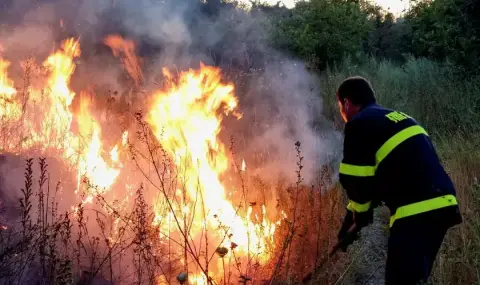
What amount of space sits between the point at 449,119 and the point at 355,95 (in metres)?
6.42

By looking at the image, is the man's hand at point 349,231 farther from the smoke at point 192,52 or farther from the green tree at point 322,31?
the green tree at point 322,31

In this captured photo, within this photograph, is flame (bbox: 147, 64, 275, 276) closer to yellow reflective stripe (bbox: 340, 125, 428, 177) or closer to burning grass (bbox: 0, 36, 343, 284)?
burning grass (bbox: 0, 36, 343, 284)

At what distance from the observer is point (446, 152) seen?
273 inches

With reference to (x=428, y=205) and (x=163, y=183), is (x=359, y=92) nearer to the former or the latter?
(x=428, y=205)

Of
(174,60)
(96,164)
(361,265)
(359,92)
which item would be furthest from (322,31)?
(359,92)

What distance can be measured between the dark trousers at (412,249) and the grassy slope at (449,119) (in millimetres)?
1120

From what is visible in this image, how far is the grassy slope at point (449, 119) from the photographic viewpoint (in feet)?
14.5

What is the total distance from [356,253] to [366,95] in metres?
2.01

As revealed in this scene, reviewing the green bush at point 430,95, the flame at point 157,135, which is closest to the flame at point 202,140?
the flame at point 157,135

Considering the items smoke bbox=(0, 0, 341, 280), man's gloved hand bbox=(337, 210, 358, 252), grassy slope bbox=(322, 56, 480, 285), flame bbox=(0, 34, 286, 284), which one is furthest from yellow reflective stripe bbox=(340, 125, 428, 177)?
smoke bbox=(0, 0, 341, 280)

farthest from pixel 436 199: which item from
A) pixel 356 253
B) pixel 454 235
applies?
pixel 454 235

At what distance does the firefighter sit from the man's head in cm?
26

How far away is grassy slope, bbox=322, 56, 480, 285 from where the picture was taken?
14.5 ft

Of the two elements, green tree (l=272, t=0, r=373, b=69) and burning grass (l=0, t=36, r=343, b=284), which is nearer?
burning grass (l=0, t=36, r=343, b=284)
